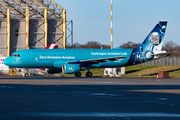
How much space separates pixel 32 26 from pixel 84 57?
33.1 meters

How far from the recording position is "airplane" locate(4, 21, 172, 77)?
4956cm

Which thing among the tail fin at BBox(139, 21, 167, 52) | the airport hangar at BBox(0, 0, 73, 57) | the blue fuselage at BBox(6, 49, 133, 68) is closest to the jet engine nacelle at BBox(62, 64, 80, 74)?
the blue fuselage at BBox(6, 49, 133, 68)

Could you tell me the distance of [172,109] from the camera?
12281 millimetres

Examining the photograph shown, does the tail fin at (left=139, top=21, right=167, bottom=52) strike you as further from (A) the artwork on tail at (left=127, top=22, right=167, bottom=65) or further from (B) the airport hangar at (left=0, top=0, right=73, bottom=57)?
(B) the airport hangar at (left=0, top=0, right=73, bottom=57)

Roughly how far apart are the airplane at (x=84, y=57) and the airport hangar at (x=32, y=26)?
29.4m

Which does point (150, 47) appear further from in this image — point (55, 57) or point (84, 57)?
point (55, 57)

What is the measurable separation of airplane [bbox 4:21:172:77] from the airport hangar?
29409 mm

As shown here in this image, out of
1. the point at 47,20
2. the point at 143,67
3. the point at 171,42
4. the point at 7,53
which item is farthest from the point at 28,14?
the point at 171,42

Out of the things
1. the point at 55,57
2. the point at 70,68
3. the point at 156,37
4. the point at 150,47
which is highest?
the point at 156,37

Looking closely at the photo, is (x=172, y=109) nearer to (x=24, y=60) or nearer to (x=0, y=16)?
(x=24, y=60)

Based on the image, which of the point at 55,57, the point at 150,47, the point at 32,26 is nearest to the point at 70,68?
the point at 55,57

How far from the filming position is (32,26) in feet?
264

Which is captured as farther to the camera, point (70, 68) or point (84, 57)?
point (84, 57)

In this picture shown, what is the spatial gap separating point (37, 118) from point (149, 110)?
422cm
